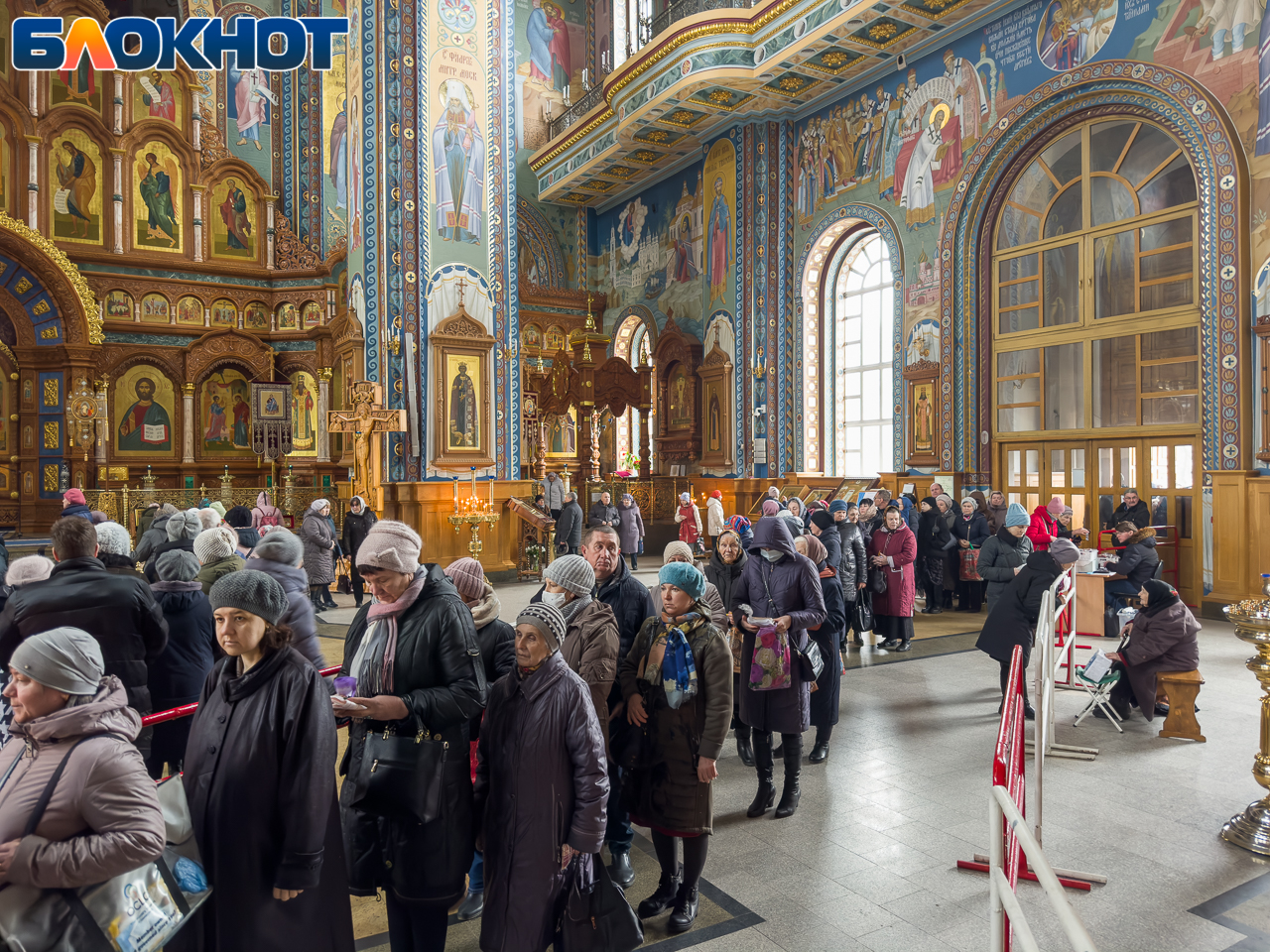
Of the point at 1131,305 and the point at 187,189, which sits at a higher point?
the point at 187,189

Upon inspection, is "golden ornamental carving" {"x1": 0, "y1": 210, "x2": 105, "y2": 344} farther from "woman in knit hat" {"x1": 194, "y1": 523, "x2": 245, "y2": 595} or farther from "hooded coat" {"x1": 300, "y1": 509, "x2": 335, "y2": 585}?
"woman in knit hat" {"x1": 194, "y1": 523, "x2": 245, "y2": 595}

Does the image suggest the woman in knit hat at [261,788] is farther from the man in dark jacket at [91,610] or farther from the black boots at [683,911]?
the man in dark jacket at [91,610]

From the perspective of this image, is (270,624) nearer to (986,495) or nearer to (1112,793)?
(1112,793)

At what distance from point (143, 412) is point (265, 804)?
2158 cm

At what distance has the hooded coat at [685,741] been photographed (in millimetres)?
3545

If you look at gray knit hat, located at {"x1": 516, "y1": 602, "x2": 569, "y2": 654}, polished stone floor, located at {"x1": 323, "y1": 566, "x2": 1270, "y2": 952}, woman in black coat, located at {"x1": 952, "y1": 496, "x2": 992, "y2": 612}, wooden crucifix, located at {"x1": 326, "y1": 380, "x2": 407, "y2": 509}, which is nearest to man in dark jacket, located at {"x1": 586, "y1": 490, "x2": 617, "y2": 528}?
wooden crucifix, located at {"x1": 326, "y1": 380, "x2": 407, "y2": 509}

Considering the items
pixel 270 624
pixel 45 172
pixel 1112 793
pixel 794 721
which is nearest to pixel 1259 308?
pixel 1112 793

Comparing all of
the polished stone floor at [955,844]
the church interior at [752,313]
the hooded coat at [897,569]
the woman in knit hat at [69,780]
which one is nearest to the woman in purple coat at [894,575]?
the hooded coat at [897,569]

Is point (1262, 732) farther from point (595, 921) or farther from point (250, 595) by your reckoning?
point (250, 595)

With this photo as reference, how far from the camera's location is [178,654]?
448 cm

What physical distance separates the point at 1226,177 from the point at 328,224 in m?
20.0

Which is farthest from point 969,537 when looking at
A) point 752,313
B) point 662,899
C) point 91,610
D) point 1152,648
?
point 91,610

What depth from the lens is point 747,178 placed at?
1788 centimetres

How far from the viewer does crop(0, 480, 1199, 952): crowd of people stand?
84.0 inches
